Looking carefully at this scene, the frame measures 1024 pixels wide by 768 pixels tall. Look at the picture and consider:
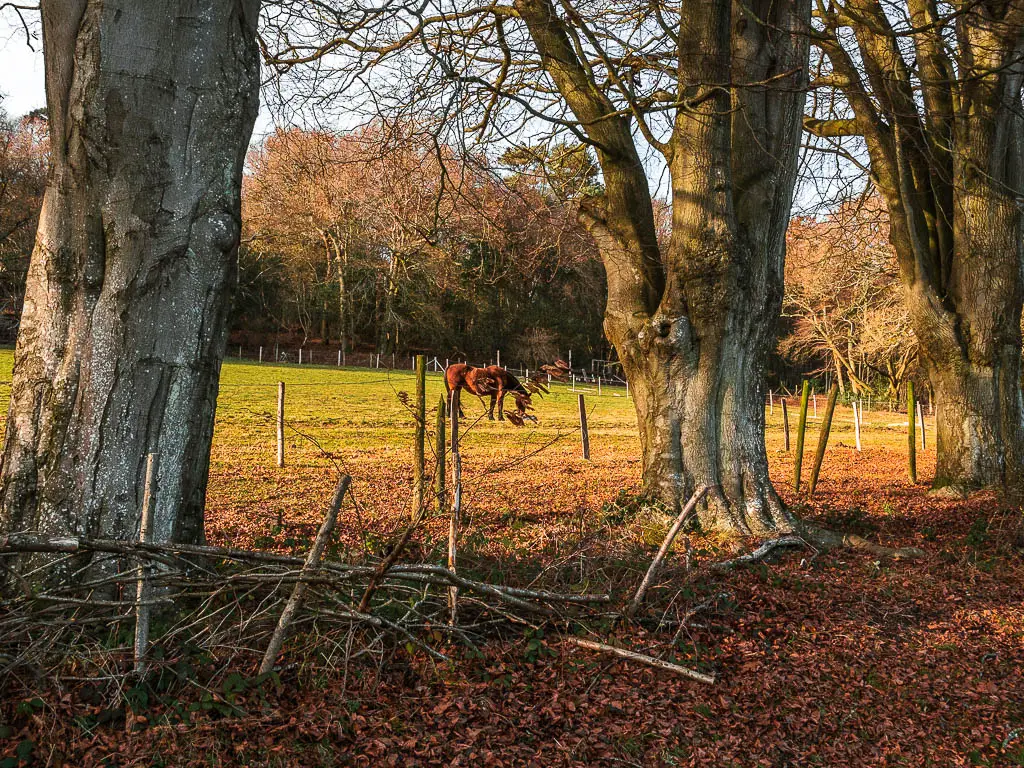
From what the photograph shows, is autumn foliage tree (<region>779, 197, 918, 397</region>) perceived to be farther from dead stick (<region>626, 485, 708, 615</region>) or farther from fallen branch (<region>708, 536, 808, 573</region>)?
dead stick (<region>626, 485, 708, 615</region>)

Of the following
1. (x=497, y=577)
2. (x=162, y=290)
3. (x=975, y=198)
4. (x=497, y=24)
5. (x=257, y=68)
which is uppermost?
(x=497, y=24)

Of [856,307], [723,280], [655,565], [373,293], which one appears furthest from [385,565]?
[373,293]

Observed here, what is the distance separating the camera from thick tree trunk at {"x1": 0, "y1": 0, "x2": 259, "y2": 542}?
3896 mm

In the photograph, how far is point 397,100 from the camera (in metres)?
8.05

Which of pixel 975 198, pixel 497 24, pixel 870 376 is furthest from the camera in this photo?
pixel 870 376

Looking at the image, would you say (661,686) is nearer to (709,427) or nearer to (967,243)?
(709,427)

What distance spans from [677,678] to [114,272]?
12.5 feet

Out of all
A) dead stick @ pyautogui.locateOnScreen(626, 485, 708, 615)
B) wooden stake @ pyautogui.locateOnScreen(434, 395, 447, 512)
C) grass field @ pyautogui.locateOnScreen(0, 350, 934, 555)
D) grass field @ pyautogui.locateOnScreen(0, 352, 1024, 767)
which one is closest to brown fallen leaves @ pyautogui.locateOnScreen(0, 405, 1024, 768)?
grass field @ pyautogui.locateOnScreen(0, 352, 1024, 767)

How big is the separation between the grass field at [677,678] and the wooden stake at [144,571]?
→ 0.32 m

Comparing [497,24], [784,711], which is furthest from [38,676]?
[497,24]

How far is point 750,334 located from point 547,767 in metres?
5.18

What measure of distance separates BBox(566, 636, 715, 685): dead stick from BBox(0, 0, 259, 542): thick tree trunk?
7.98 feet

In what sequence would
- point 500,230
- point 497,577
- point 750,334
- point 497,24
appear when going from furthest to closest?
point 500,230
point 497,24
point 750,334
point 497,577

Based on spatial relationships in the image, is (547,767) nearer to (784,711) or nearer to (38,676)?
(784,711)
